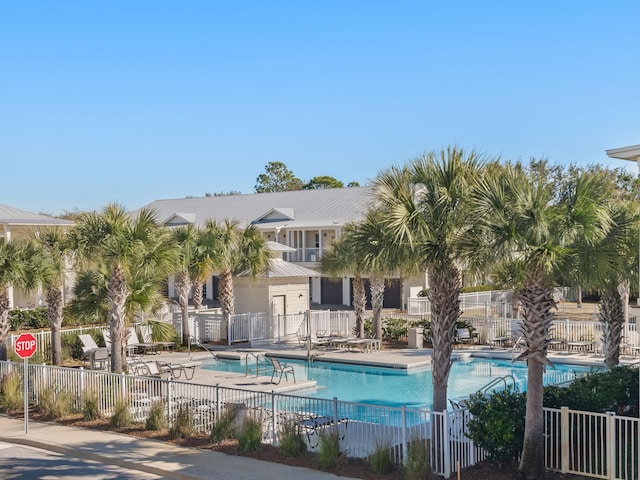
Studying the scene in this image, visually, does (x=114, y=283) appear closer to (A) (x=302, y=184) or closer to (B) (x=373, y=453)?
(B) (x=373, y=453)

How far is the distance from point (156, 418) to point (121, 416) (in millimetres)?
864

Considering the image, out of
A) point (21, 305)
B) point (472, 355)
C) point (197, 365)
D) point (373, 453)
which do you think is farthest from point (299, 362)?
point (21, 305)

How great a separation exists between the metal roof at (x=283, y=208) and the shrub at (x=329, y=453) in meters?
31.9

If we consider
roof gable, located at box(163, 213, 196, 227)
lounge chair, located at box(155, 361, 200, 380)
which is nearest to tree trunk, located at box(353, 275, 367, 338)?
lounge chair, located at box(155, 361, 200, 380)

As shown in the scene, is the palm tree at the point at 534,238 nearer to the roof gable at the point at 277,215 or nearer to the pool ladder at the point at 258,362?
the pool ladder at the point at 258,362

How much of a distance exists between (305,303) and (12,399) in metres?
16.9

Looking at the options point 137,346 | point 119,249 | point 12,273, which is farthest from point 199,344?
point 119,249

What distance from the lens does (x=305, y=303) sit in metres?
33.0

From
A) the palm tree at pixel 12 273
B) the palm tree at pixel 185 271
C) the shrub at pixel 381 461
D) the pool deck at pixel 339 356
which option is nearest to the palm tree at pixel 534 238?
the shrub at pixel 381 461

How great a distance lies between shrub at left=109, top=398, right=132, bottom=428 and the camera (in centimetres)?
1546

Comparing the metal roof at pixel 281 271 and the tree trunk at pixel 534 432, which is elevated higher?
the metal roof at pixel 281 271

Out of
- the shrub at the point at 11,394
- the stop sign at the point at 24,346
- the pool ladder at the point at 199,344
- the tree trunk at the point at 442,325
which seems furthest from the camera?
the pool ladder at the point at 199,344

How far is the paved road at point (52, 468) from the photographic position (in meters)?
12.4

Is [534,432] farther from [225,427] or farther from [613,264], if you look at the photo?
[225,427]
